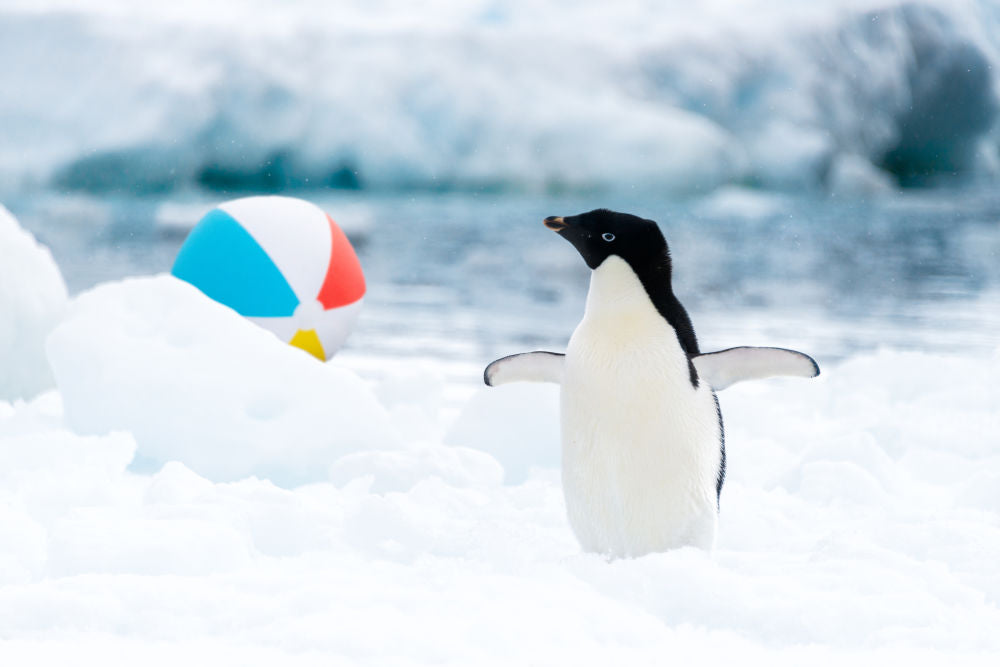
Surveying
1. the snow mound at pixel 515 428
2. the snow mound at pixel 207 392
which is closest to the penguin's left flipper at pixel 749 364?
the snow mound at pixel 515 428

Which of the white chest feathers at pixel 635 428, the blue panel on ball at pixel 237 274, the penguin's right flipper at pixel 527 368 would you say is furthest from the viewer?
the blue panel on ball at pixel 237 274

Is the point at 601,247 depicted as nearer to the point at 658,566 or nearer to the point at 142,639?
the point at 658,566

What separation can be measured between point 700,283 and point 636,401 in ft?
36.0

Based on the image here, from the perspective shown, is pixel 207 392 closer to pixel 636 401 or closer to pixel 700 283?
pixel 636 401

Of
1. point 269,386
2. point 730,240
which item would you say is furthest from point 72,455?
point 730,240

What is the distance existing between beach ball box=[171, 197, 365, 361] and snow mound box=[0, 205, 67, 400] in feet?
2.02

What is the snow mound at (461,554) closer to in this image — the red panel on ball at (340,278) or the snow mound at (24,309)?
the snow mound at (24,309)

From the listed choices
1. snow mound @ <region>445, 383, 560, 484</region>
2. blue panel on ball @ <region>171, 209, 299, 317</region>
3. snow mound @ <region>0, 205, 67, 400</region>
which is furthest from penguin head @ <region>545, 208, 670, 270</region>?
snow mound @ <region>0, 205, 67, 400</region>

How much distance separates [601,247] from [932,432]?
201 centimetres

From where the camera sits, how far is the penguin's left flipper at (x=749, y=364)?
233 cm

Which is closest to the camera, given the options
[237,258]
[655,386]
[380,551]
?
[655,386]

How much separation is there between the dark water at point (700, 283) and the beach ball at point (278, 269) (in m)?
1.36

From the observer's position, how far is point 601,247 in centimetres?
231

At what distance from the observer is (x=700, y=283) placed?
13.0 meters
